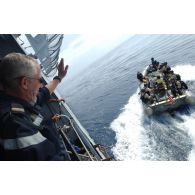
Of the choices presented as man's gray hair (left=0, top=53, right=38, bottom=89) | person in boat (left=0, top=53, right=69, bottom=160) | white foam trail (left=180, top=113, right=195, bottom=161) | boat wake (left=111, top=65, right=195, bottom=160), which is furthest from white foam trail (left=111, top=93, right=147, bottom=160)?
man's gray hair (left=0, top=53, right=38, bottom=89)

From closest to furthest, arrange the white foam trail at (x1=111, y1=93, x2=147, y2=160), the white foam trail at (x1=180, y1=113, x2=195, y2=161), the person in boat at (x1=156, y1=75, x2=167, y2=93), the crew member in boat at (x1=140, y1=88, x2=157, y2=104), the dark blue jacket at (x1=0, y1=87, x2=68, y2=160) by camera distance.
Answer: the dark blue jacket at (x1=0, y1=87, x2=68, y2=160) → the white foam trail at (x1=180, y1=113, x2=195, y2=161) → the white foam trail at (x1=111, y1=93, x2=147, y2=160) → the crew member in boat at (x1=140, y1=88, x2=157, y2=104) → the person in boat at (x1=156, y1=75, x2=167, y2=93)

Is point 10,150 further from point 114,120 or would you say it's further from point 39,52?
point 39,52

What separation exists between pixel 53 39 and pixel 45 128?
29.4m

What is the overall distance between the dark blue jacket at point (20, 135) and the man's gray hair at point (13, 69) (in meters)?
0.10

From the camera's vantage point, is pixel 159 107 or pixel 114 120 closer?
pixel 159 107

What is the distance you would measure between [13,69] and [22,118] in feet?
1.21

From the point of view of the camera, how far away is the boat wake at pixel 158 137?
10.2m

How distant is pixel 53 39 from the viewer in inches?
1186

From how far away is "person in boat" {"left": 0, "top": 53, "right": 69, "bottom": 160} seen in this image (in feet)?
5.18

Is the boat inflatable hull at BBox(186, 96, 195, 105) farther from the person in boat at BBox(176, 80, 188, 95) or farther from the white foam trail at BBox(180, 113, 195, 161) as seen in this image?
the white foam trail at BBox(180, 113, 195, 161)

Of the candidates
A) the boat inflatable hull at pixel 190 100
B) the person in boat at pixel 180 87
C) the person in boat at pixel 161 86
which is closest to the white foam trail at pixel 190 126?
the boat inflatable hull at pixel 190 100

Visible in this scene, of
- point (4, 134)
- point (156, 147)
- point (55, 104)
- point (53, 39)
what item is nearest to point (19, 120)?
point (4, 134)

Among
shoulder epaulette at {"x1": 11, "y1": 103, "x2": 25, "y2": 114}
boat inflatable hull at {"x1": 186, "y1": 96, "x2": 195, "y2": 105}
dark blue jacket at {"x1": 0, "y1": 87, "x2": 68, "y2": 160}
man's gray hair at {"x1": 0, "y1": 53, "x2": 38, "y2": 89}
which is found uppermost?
man's gray hair at {"x1": 0, "y1": 53, "x2": 38, "y2": 89}

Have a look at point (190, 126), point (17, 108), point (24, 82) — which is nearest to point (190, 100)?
point (190, 126)
